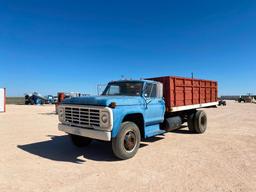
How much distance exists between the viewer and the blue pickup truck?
5570mm

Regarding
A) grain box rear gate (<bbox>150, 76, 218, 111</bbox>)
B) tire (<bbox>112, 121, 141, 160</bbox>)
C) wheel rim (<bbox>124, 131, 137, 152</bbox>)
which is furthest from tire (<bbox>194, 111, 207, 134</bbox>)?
wheel rim (<bbox>124, 131, 137, 152</bbox>)

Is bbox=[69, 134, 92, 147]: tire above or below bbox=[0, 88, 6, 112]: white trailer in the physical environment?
below

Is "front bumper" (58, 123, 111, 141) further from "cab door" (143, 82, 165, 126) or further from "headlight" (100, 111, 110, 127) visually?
"cab door" (143, 82, 165, 126)

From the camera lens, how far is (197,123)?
10016 mm

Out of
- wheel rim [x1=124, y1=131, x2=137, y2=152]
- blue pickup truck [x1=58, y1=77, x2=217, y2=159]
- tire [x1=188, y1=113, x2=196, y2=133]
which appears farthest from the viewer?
tire [x1=188, y1=113, x2=196, y2=133]

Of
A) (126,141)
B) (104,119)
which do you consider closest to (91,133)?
(104,119)

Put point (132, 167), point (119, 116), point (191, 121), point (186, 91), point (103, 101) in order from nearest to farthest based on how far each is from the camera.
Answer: point (132, 167), point (103, 101), point (119, 116), point (186, 91), point (191, 121)

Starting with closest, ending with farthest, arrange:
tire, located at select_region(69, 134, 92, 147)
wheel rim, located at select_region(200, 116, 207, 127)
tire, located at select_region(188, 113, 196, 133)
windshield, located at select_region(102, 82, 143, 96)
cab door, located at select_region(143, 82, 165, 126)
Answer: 1. cab door, located at select_region(143, 82, 165, 126)
2. windshield, located at select_region(102, 82, 143, 96)
3. tire, located at select_region(69, 134, 92, 147)
4. tire, located at select_region(188, 113, 196, 133)
5. wheel rim, located at select_region(200, 116, 207, 127)

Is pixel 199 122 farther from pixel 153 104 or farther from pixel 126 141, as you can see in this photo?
pixel 126 141

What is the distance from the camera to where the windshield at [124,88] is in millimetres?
7266

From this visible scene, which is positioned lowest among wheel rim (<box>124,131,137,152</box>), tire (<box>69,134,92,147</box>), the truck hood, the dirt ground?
the dirt ground

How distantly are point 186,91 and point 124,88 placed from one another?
327 cm

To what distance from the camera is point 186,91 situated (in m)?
9.38

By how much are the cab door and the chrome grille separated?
1767mm
